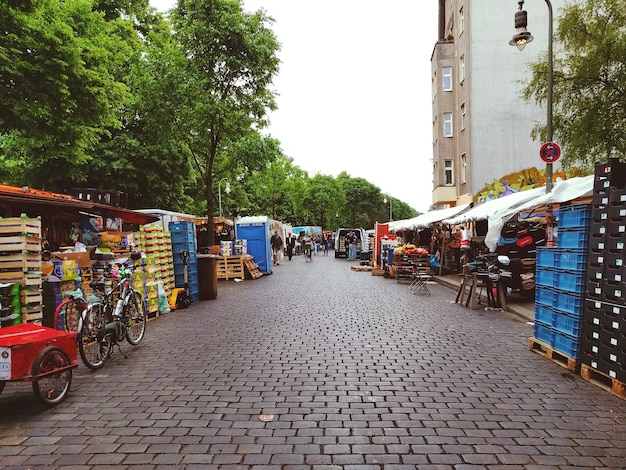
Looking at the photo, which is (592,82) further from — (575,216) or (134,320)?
(134,320)

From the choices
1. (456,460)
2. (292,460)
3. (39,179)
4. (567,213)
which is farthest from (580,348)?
(39,179)

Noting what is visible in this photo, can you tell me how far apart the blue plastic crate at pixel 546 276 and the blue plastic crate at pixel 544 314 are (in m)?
0.33

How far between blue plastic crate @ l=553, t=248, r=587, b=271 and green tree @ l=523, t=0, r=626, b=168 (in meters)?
9.73

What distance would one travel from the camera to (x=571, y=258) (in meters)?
6.06

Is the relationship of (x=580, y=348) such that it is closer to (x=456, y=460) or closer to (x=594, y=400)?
(x=594, y=400)

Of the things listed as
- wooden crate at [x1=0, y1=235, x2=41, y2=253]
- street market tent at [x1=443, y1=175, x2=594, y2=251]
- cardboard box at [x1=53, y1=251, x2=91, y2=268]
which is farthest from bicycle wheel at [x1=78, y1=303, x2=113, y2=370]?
street market tent at [x1=443, y1=175, x2=594, y2=251]

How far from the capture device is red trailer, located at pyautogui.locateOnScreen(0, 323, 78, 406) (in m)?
4.40

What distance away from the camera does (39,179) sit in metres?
20.9

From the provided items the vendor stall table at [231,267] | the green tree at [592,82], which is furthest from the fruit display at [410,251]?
the vendor stall table at [231,267]

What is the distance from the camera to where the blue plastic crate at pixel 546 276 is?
6.50 meters

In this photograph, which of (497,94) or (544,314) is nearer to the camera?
(544,314)

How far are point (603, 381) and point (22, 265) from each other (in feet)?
24.1

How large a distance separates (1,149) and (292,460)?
2295cm

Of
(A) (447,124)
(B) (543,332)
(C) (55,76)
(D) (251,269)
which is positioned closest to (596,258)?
(B) (543,332)
